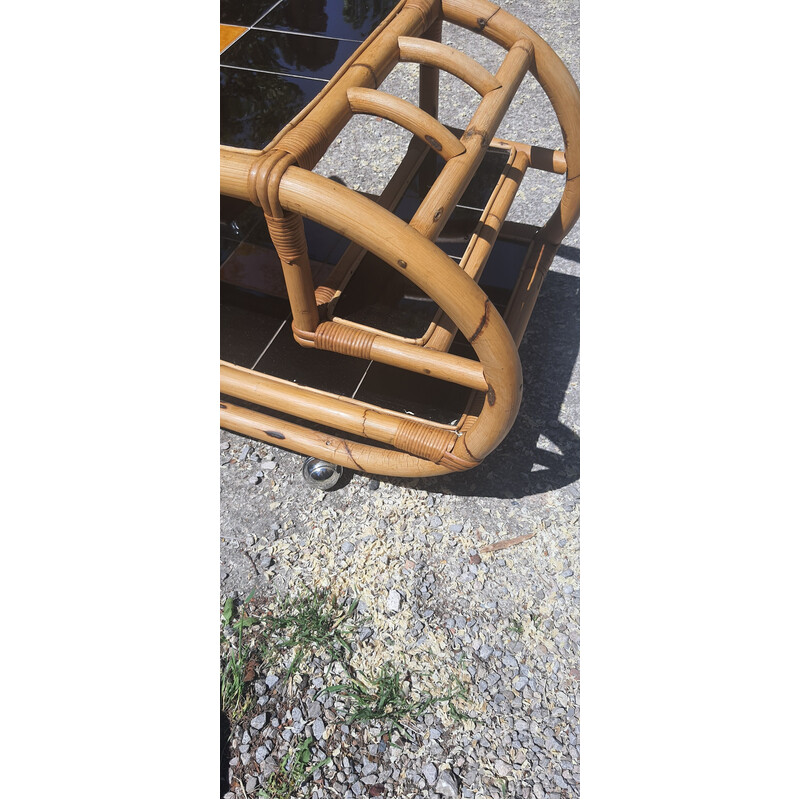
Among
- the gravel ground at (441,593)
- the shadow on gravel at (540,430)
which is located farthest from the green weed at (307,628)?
the shadow on gravel at (540,430)

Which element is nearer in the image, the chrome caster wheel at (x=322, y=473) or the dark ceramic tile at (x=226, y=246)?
the chrome caster wheel at (x=322, y=473)

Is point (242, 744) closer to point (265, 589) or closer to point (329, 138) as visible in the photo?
point (265, 589)

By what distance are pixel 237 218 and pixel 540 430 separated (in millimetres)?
1421

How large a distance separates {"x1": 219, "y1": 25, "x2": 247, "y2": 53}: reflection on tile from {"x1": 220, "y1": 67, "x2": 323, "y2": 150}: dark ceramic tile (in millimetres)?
356

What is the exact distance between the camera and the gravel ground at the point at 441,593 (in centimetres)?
169

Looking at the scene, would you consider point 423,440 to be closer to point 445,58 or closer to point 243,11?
point 445,58

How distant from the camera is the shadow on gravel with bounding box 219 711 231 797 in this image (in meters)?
1.66

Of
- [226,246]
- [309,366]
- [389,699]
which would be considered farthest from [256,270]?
[389,699]

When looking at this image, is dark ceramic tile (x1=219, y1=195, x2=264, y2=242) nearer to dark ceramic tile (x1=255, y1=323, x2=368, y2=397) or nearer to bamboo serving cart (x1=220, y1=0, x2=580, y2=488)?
bamboo serving cart (x1=220, y1=0, x2=580, y2=488)

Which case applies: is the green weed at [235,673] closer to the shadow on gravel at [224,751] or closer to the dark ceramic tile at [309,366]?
the shadow on gravel at [224,751]

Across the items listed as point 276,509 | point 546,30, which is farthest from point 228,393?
point 546,30

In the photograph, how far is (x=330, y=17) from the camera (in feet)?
10.3

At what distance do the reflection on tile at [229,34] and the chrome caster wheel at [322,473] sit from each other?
75.1 inches

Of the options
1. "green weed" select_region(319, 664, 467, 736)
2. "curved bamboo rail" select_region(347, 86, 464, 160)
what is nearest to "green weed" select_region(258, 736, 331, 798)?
"green weed" select_region(319, 664, 467, 736)
